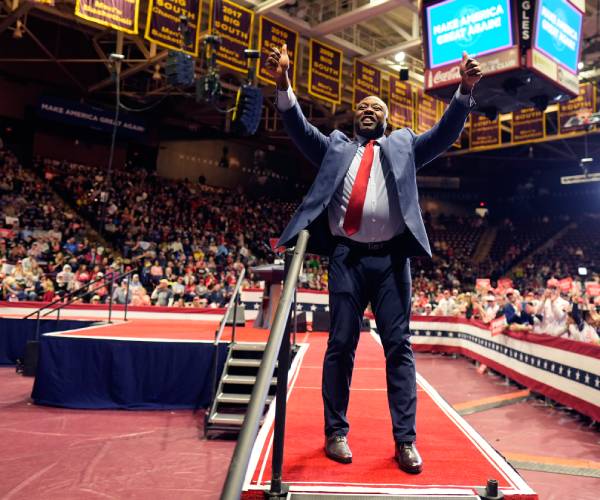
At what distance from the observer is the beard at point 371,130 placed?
105 inches

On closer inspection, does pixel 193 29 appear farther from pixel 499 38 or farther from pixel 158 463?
pixel 158 463

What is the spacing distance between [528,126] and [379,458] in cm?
1799

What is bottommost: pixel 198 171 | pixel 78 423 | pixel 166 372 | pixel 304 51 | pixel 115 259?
pixel 78 423

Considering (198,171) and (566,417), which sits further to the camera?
(198,171)

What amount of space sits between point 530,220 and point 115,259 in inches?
937

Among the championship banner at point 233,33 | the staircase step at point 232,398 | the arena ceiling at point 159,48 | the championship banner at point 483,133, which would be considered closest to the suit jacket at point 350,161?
the staircase step at point 232,398

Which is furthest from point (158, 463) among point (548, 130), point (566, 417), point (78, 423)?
point (548, 130)

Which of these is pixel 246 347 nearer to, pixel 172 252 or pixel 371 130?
pixel 371 130

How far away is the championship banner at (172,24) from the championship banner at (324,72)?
3330mm

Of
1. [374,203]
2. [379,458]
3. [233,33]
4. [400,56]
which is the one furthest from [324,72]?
[379,458]

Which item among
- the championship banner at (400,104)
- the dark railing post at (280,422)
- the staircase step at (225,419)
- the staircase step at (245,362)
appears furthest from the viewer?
the championship banner at (400,104)

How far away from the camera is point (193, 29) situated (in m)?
11.5

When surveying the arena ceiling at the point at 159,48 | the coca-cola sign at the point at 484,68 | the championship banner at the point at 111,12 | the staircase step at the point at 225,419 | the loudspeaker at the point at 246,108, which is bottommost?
the staircase step at the point at 225,419

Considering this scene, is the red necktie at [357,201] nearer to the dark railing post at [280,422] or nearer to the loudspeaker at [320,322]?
the dark railing post at [280,422]
